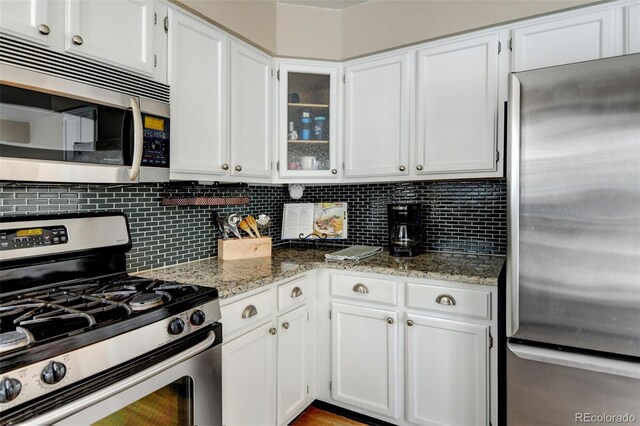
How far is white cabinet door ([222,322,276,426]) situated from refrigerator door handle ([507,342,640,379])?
1058 millimetres

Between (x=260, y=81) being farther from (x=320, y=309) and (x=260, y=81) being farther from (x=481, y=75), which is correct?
(x=320, y=309)

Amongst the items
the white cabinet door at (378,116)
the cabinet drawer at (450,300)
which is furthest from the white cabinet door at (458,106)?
the cabinet drawer at (450,300)

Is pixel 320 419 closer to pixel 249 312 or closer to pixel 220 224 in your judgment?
pixel 249 312

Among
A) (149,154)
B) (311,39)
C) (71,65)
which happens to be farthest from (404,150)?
(71,65)

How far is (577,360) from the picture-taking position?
135 centimetres

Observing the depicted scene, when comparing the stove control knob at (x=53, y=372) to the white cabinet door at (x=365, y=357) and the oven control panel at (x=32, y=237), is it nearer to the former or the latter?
the oven control panel at (x=32, y=237)

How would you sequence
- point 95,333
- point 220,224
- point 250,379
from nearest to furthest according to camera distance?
1. point 95,333
2. point 250,379
3. point 220,224

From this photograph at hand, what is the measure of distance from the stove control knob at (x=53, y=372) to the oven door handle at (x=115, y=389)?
8 centimetres

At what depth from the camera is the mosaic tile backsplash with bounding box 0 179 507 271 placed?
59.9 inches

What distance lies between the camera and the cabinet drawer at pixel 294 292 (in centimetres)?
181

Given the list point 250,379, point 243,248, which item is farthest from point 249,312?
point 243,248

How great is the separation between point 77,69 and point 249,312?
1.13 m

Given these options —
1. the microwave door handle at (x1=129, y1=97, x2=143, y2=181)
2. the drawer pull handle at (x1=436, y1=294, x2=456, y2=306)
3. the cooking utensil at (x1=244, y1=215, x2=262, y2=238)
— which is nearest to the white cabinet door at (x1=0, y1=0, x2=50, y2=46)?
the microwave door handle at (x1=129, y1=97, x2=143, y2=181)

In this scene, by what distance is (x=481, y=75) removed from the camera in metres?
1.97
